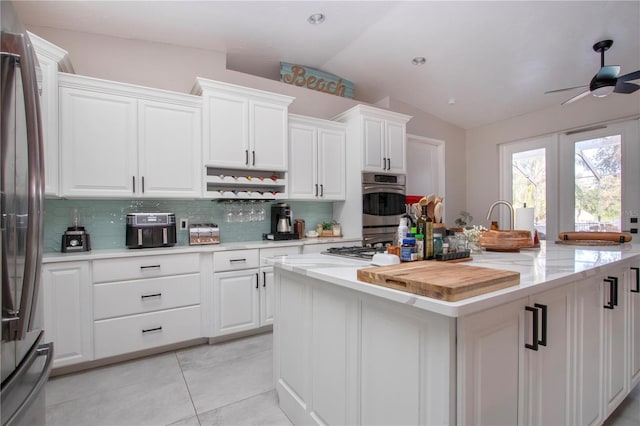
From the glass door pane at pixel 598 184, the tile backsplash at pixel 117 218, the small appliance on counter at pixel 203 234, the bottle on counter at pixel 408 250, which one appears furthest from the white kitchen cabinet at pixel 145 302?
the glass door pane at pixel 598 184

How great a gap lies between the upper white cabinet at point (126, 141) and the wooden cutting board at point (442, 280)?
2.26 meters

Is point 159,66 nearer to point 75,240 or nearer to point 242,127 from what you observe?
point 242,127

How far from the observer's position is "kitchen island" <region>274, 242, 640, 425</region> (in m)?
0.94

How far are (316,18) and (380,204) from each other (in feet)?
6.88

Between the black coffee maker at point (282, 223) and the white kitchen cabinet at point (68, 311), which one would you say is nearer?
the white kitchen cabinet at point (68, 311)

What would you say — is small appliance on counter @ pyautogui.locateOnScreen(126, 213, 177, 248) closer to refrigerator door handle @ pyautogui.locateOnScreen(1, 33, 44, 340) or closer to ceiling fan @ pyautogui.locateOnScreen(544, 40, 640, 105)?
refrigerator door handle @ pyautogui.locateOnScreen(1, 33, 44, 340)

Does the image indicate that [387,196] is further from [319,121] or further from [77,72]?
[77,72]

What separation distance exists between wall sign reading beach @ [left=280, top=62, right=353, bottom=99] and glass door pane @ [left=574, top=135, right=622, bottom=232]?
10.6 ft

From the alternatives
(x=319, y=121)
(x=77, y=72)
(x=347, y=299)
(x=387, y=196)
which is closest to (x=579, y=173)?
(x=387, y=196)

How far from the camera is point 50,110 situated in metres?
2.25

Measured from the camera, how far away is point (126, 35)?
285 cm

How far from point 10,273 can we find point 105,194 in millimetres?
1890

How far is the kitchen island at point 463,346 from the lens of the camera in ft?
3.07

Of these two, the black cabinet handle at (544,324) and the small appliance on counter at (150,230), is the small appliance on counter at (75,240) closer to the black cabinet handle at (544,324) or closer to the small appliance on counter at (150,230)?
the small appliance on counter at (150,230)
